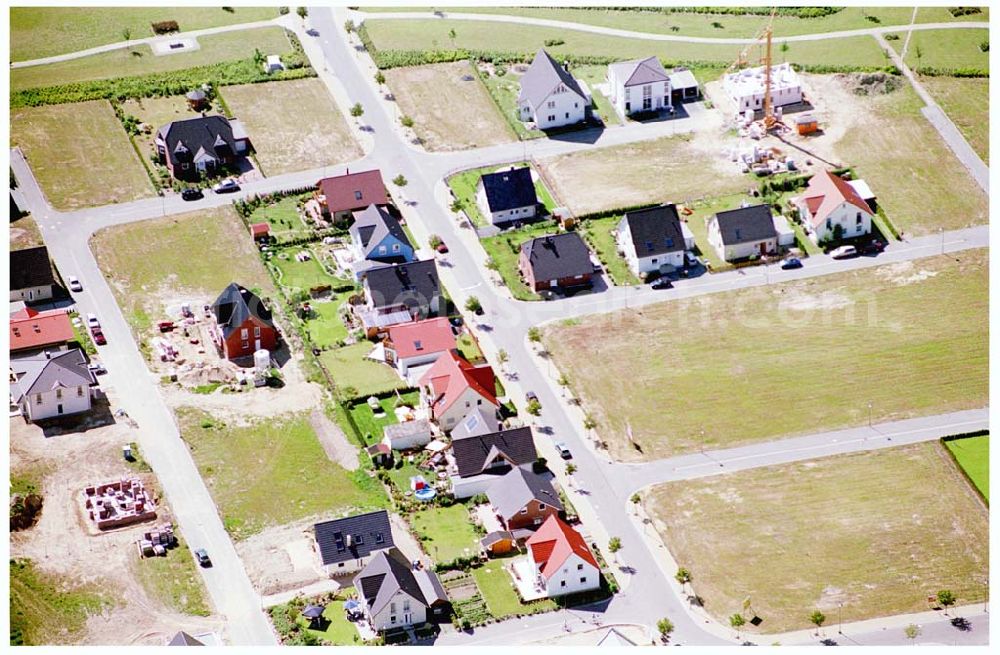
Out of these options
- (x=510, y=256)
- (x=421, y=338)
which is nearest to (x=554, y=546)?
(x=421, y=338)

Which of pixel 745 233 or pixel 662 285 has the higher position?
pixel 745 233

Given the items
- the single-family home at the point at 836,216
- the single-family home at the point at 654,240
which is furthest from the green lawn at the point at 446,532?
the single-family home at the point at 836,216

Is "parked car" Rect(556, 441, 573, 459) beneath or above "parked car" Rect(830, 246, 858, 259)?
beneath

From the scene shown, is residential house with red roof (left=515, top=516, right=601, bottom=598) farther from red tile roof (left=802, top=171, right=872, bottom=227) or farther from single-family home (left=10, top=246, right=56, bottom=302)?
single-family home (left=10, top=246, right=56, bottom=302)

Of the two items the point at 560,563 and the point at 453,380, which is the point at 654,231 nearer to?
the point at 453,380

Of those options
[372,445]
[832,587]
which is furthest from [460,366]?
[832,587]

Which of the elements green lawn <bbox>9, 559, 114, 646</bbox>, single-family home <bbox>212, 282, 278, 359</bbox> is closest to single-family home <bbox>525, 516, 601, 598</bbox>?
green lawn <bbox>9, 559, 114, 646</bbox>
